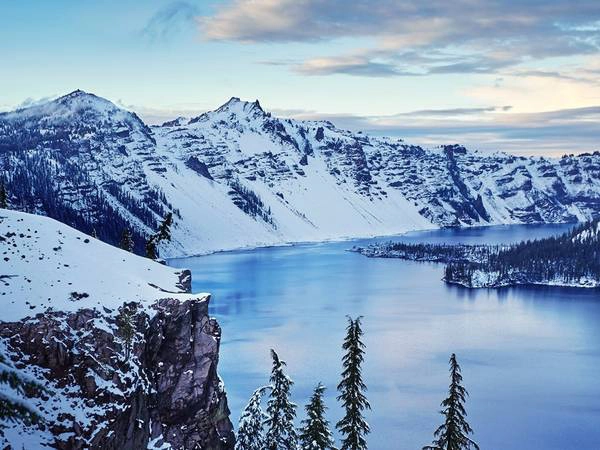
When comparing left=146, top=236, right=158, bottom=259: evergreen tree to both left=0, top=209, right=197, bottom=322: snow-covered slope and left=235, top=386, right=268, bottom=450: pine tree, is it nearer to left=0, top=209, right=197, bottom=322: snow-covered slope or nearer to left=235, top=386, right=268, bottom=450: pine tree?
left=0, top=209, right=197, bottom=322: snow-covered slope

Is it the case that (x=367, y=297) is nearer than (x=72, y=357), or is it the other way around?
(x=72, y=357)

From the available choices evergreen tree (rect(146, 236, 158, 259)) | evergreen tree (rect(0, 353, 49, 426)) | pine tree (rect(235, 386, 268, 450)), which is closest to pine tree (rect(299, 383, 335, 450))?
pine tree (rect(235, 386, 268, 450))

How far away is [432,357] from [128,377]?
8579cm

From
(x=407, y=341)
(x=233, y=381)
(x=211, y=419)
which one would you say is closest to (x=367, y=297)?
(x=407, y=341)

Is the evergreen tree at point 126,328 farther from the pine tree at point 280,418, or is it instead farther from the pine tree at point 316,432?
→ the pine tree at point 316,432

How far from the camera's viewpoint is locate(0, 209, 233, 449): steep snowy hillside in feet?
128

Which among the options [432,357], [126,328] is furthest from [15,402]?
[432,357]

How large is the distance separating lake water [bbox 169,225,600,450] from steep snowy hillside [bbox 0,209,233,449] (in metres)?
33.1

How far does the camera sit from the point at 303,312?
165m

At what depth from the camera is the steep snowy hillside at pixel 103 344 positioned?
39062 millimetres

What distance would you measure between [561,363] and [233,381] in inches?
2334

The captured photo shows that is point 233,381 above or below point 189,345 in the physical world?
below

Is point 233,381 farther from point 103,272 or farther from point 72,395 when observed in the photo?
point 72,395

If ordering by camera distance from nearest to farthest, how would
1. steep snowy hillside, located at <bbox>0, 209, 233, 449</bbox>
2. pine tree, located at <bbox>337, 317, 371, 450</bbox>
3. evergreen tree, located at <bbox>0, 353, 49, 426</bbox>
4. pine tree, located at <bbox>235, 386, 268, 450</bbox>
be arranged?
evergreen tree, located at <bbox>0, 353, 49, 426</bbox>, pine tree, located at <bbox>337, 317, 371, 450</bbox>, steep snowy hillside, located at <bbox>0, 209, 233, 449</bbox>, pine tree, located at <bbox>235, 386, 268, 450</bbox>
